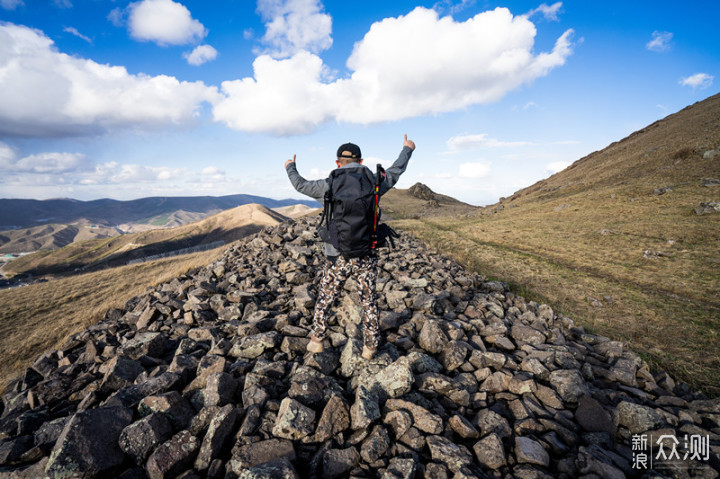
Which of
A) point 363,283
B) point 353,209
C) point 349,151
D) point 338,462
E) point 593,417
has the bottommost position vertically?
point 593,417

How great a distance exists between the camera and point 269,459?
11.9ft

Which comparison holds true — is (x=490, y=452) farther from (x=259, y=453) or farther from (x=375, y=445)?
(x=259, y=453)

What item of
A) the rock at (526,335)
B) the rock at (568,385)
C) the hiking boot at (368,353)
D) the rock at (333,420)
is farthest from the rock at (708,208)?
the rock at (333,420)

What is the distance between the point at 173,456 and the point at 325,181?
14.9 feet

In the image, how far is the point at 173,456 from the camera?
12.0ft

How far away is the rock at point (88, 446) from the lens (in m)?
3.39

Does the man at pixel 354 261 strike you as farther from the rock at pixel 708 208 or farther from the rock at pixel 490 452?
the rock at pixel 708 208

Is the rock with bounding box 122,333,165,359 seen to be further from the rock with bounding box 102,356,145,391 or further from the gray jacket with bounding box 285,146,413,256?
the gray jacket with bounding box 285,146,413,256

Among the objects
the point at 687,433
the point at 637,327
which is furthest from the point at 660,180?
the point at 687,433

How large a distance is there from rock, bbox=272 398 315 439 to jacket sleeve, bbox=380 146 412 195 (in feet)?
12.0

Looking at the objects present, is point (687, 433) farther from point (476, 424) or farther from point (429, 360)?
point (429, 360)

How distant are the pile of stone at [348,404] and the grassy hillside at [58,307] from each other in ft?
14.1

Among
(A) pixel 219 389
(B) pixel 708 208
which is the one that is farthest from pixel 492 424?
(B) pixel 708 208

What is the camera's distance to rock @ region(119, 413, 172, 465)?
3.75 m
